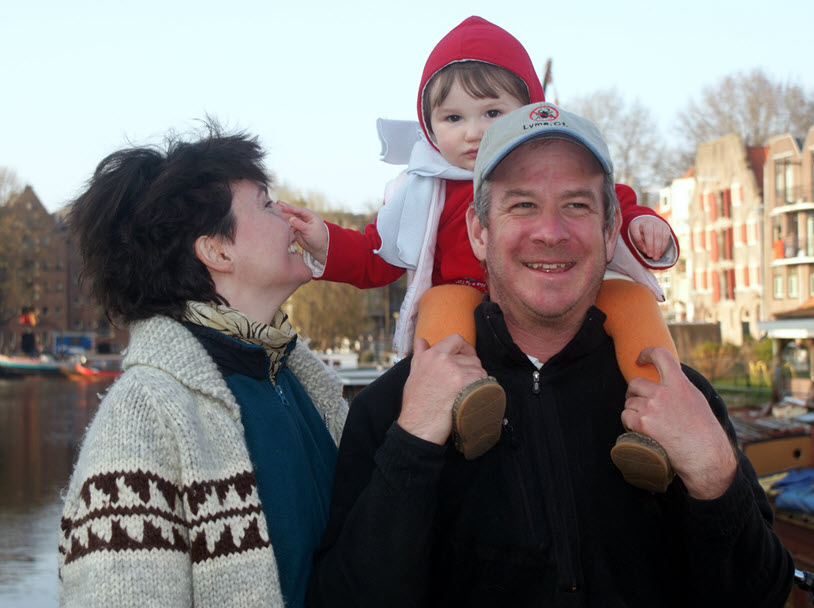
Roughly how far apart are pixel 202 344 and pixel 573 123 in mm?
1278

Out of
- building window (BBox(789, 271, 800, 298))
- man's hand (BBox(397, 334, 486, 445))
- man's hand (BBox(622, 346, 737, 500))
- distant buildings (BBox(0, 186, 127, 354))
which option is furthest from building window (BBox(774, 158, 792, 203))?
distant buildings (BBox(0, 186, 127, 354))

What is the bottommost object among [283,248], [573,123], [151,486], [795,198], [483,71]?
[151,486]

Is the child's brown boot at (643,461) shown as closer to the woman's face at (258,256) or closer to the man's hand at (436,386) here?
the man's hand at (436,386)

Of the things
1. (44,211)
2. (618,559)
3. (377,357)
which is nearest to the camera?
(618,559)

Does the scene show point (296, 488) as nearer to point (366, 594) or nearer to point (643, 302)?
point (366, 594)

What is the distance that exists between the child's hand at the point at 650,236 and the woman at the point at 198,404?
1155 mm

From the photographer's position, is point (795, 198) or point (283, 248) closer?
point (283, 248)

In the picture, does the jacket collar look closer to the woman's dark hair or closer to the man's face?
the man's face

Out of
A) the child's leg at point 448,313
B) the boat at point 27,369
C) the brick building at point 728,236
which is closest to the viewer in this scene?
the child's leg at point 448,313

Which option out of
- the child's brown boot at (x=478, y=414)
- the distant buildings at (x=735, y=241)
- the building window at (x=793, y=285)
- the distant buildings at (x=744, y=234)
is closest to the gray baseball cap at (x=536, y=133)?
the child's brown boot at (x=478, y=414)

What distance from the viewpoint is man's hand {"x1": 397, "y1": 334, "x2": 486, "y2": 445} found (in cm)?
192

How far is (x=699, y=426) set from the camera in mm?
1946

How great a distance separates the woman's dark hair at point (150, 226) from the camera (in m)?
2.44

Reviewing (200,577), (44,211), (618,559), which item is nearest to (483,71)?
(618,559)
